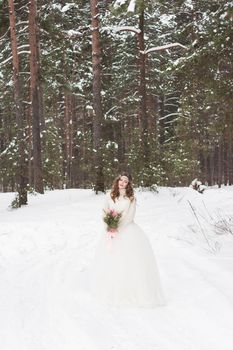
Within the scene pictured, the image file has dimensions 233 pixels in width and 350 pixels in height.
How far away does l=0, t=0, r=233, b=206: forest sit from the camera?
12719 mm

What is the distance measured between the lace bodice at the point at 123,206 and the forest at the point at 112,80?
4.49 meters

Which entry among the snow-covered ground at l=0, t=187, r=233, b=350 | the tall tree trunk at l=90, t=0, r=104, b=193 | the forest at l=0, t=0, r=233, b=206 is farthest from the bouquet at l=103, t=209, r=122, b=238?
the tall tree trunk at l=90, t=0, r=104, b=193

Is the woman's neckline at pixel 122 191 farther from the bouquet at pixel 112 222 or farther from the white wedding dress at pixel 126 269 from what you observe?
the bouquet at pixel 112 222

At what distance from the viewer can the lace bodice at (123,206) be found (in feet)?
24.6

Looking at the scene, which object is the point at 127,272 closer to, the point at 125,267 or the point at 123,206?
the point at 125,267

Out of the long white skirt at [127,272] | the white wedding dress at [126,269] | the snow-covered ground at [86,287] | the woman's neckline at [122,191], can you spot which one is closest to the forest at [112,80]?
the snow-covered ground at [86,287]

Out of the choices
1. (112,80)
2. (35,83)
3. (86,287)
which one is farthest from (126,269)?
(112,80)

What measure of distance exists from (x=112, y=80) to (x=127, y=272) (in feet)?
84.5

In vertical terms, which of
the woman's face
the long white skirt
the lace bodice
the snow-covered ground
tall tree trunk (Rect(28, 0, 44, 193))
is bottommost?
the snow-covered ground

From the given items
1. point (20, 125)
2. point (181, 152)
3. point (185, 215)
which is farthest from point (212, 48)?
point (181, 152)

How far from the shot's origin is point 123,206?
298 inches

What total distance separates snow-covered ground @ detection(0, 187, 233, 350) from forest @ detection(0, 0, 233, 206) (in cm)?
382

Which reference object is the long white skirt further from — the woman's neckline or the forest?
the forest

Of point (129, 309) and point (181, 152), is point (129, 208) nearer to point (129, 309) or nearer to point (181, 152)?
point (129, 309)
